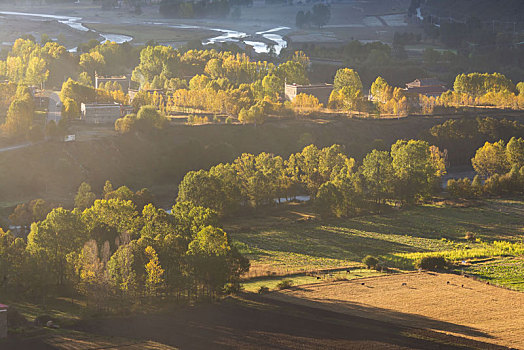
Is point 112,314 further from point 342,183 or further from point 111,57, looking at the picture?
point 111,57

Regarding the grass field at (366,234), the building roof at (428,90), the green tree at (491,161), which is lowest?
the grass field at (366,234)

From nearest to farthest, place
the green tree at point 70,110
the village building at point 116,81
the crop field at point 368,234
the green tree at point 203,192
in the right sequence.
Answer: the crop field at point 368,234, the green tree at point 203,192, the green tree at point 70,110, the village building at point 116,81

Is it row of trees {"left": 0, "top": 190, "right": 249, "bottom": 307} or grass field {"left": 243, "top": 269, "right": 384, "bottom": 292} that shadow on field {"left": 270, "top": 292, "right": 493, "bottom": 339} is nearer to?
grass field {"left": 243, "top": 269, "right": 384, "bottom": 292}

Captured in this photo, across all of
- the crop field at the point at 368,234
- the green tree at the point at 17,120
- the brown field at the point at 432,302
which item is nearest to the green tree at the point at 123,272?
the brown field at the point at 432,302

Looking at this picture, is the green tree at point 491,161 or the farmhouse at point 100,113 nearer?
the green tree at point 491,161

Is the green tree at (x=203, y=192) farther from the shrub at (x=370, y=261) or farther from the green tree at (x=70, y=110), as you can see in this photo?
the green tree at (x=70, y=110)

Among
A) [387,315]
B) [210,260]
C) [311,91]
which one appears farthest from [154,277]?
[311,91]

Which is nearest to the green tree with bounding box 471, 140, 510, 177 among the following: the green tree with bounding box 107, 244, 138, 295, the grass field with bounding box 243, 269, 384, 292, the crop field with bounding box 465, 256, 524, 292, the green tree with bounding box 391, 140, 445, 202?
the green tree with bounding box 391, 140, 445, 202
